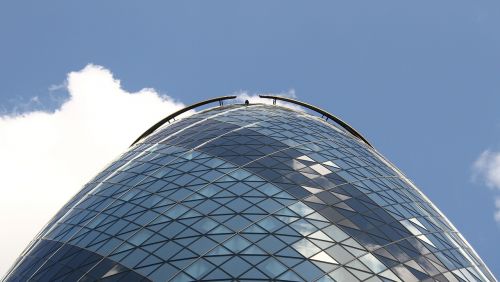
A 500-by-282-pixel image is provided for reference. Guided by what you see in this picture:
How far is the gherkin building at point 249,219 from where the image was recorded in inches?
950

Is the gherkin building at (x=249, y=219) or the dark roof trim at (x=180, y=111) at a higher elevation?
the dark roof trim at (x=180, y=111)

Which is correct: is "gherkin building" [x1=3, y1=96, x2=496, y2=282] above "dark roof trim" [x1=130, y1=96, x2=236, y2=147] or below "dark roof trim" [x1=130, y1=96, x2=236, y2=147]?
below

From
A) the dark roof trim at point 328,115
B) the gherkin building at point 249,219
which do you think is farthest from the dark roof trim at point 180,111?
the gherkin building at point 249,219

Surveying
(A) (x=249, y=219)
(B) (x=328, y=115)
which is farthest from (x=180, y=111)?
(A) (x=249, y=219)

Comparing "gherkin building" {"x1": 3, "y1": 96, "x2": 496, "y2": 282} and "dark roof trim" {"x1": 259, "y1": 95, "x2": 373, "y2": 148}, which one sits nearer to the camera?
"gherkin building" {"x1": 3, "y1": 96, "x2": 496, "y2": 282}

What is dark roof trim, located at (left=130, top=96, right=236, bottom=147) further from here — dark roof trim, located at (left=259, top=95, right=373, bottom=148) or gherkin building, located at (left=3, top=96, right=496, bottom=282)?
gherkin building, located at (left=3, top=96, right=496, bottom=282)

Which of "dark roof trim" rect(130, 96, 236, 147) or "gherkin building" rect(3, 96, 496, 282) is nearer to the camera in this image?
"gherkin building" rect(3, 96, 496, 282)

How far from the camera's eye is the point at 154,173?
1278 inches

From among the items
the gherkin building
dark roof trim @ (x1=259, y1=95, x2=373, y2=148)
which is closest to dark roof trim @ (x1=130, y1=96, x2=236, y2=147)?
dark roof trim @ (x1=259, y1=95, x2=373, y2=148)

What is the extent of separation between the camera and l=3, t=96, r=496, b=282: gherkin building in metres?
24.1

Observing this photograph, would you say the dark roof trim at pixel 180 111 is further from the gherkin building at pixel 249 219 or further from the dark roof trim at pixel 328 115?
the gherkin building at pixel 249 219

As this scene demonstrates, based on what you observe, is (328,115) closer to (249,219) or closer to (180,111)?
(180,111)

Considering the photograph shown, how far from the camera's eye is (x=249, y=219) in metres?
26.4

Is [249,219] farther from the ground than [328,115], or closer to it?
closer to it
